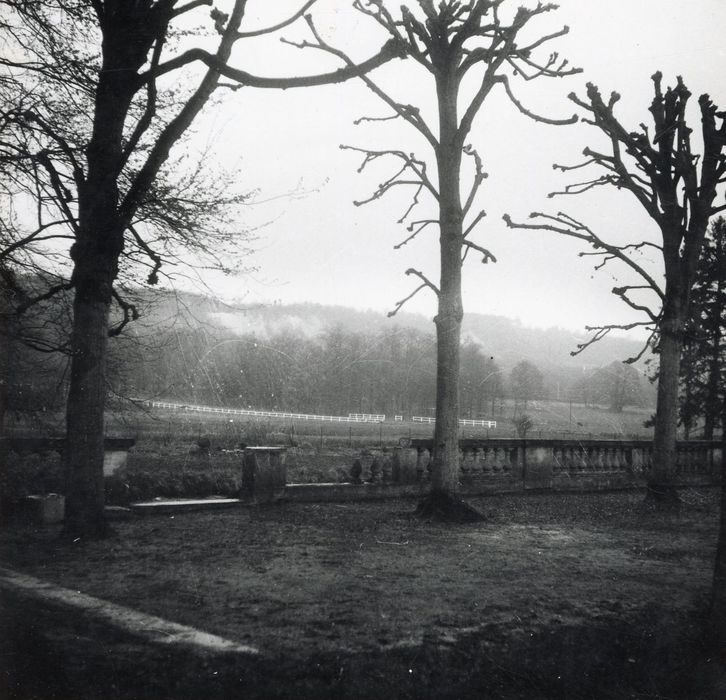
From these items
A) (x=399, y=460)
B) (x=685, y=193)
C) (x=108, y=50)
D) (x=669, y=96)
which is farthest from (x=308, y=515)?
(x=669, y=96)

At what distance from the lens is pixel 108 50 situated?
7.75 metres

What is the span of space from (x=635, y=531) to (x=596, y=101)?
889 centimetres

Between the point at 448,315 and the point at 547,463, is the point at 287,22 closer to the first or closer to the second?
the point at 448,315

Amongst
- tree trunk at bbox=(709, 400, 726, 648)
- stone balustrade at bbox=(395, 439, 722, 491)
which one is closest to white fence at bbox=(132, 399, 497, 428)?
stone balustrade at bbox=(395, 439, 722, 491)

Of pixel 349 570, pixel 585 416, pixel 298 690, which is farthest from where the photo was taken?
pixel 585 416

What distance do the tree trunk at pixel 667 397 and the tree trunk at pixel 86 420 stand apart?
411 inches

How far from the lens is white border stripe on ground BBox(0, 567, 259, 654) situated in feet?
13.6

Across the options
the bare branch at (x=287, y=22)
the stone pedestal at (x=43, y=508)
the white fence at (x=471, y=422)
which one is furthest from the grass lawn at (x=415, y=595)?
the white fence at (x=471, y=422)

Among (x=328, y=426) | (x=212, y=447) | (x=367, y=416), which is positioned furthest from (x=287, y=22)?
(x=367, y=416)

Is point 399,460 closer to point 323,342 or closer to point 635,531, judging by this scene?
point 635,531

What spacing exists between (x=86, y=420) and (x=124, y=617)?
3.34m

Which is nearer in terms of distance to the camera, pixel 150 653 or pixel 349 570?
pixel 150 653

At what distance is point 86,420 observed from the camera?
7.39 m

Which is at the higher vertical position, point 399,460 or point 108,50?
point 108,50
